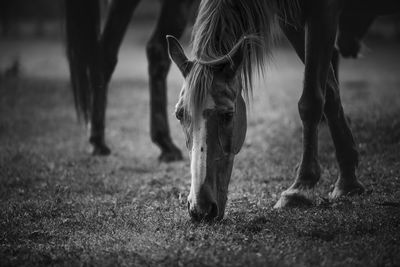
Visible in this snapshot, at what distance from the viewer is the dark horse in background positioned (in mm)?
8352

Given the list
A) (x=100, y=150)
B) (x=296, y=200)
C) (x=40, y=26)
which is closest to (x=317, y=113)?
(x=296, y=200)

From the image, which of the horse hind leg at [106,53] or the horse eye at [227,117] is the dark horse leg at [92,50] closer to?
the horse hind leg at [106,53]

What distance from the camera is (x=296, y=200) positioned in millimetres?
5152

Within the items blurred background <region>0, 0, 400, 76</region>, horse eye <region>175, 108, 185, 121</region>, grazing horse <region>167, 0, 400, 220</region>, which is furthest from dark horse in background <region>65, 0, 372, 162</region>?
blurred background <region>0, 0, 400, 76</region>

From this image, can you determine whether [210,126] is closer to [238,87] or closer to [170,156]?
[238,87]

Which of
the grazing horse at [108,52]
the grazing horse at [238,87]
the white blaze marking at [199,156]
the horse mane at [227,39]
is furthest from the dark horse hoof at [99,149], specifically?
the white blaze marking at [199,156]

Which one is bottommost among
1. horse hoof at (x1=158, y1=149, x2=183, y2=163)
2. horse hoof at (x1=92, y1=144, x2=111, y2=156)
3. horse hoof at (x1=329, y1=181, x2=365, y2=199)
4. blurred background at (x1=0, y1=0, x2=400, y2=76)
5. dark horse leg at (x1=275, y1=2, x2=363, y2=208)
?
blurred background at (x1=0, y1=0, x2=400, y2=76)

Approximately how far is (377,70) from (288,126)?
45.6ft

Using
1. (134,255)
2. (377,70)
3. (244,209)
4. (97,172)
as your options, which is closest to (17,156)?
(97,172)

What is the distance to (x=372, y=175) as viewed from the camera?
630 cm

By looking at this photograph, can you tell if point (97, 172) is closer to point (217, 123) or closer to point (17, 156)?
point (17, 156)

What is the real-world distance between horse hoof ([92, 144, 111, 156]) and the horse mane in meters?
4.47

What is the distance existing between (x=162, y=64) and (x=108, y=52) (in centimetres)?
99

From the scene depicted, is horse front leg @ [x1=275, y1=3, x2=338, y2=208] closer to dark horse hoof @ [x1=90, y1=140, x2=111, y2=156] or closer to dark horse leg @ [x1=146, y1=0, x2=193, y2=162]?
dark horse leg @ [x1=146, y1=0, x2=193, y2=162]
